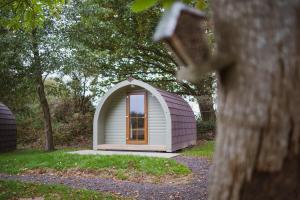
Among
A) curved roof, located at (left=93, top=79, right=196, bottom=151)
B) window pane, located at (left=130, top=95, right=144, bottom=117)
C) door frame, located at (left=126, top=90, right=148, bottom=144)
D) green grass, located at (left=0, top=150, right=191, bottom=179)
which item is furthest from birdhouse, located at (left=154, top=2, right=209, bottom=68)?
window pane, located at (left=130, top=95, right=144, bottom=117)

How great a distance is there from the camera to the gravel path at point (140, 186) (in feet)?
23.6

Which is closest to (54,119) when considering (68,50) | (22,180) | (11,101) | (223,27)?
(11,101)

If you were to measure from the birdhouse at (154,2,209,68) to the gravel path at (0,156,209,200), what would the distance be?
595 cm

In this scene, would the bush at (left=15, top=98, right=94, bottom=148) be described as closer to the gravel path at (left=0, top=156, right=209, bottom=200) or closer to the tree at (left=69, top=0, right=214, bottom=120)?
the tree at (left=69, top=0, right=214, bottom=120)

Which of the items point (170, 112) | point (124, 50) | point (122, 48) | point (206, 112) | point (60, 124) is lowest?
point (60, 124)

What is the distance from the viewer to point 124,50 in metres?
19.1

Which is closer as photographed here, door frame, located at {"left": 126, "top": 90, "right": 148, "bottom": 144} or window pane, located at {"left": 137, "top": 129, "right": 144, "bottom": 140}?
door frame, located at {"left": 126, "top": 90, "right": 148, "bottom": 144}

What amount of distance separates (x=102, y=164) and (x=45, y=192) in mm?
3041

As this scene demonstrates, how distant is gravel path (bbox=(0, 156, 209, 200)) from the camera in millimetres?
7193

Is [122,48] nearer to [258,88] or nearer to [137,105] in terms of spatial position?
[137,105]

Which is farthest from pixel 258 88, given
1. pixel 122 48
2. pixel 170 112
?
pixel 122 48

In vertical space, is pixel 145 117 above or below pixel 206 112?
below

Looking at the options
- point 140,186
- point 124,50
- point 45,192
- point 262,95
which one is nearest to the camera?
point 262,95

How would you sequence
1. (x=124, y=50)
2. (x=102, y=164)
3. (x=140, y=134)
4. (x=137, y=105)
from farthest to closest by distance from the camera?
(x=124, y=50)
(x=137, y=105)
(x=140, y=134)
(x=102, y=164)
